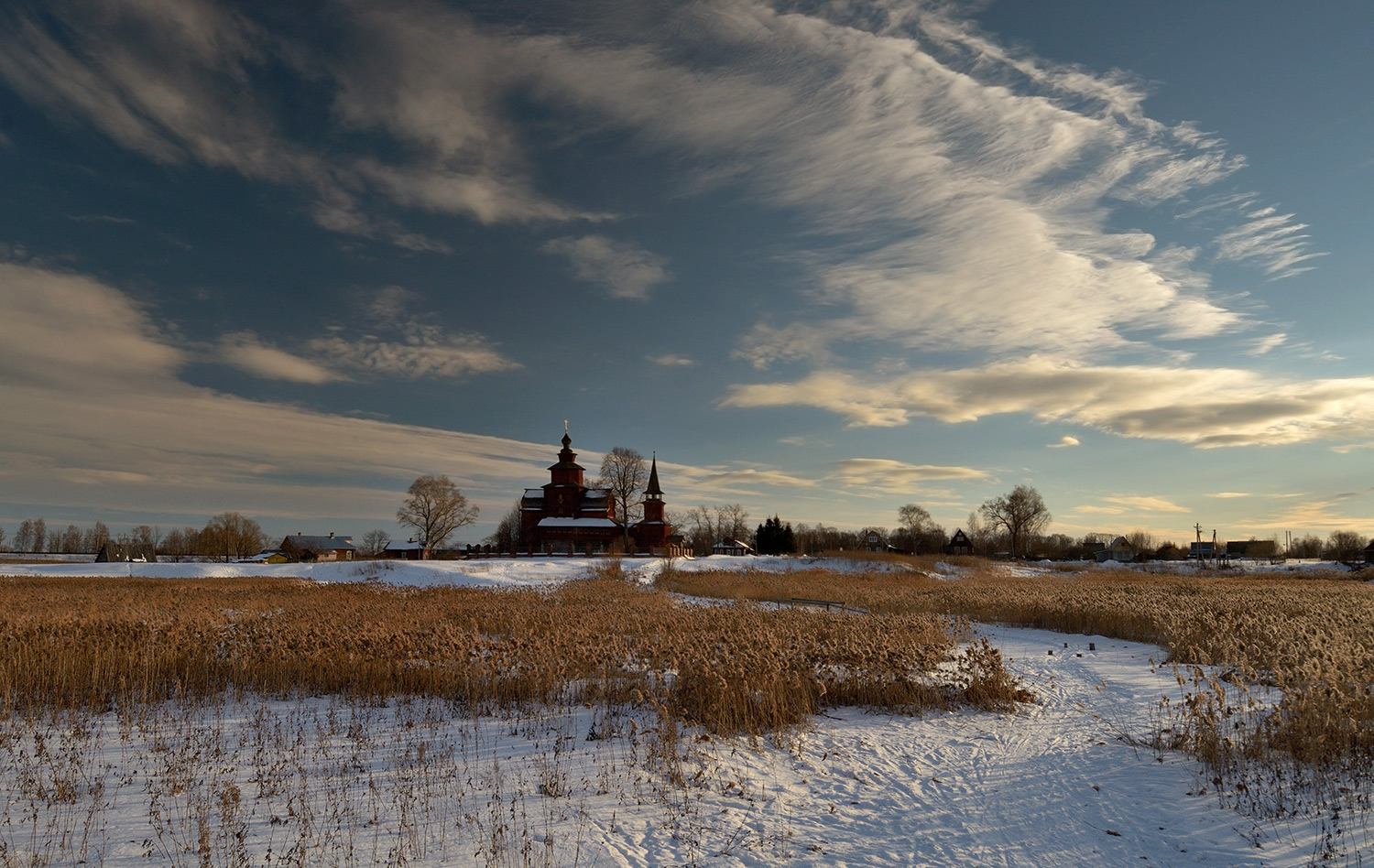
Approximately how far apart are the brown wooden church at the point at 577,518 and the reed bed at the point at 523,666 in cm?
5639

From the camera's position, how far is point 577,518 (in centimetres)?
7512

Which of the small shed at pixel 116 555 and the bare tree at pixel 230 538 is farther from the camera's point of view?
the bare tree at pixel 230 538

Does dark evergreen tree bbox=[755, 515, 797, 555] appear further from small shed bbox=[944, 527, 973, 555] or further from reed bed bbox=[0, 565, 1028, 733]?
reed bed bbox=[0, 565, 1028, 733]

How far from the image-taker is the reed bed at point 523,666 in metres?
9.54

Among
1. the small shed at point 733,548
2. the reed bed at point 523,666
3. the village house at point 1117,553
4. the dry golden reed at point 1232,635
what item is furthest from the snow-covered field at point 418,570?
the village house at point 1117,553

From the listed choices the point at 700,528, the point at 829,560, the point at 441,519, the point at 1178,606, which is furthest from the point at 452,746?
the point at 700,528

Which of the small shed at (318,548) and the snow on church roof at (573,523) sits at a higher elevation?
the snow on church roof at (573,523)

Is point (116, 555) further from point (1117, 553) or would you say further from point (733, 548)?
point (1117, 553)

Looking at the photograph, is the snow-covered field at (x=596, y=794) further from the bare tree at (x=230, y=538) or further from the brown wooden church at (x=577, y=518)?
the bare tree at (x=230, y=538)

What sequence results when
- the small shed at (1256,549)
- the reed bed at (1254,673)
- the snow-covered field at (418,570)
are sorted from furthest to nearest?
1. the small shed at (1256,549)
2. the snow-covered field at (418,570)
3. the reed bed at (1254,673)

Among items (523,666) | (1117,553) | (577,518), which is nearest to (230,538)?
(577,518)

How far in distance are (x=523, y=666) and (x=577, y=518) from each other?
6555cm

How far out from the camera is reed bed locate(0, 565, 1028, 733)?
9539 millimetres

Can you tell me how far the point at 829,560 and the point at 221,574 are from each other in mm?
43837
